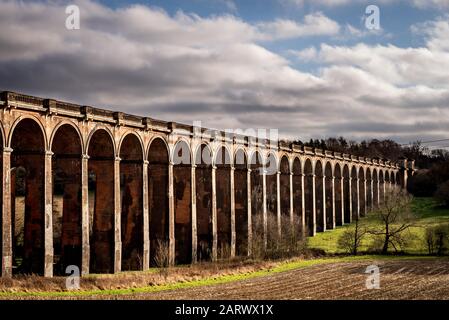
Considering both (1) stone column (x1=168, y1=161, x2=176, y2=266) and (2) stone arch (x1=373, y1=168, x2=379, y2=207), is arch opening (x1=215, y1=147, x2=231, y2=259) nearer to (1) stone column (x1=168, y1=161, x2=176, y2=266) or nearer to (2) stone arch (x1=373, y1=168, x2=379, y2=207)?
(1) stone column (x1=168, y1=161, x2=176, y2=266)

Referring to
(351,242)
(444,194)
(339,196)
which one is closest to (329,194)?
(339,196)

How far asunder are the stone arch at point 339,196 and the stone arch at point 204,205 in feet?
101

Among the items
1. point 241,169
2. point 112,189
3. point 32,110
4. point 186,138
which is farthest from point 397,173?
point 32,110

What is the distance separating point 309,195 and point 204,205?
21.0 m

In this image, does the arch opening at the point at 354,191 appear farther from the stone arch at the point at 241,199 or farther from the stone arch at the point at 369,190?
the stone arch at the point at 241,199

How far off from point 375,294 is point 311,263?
50.7 feet

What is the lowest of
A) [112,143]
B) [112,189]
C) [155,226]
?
[155,226]

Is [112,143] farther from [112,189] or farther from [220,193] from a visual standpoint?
[220,193]

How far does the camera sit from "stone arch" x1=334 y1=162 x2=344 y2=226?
72.8m

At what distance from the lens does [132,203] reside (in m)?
38.9

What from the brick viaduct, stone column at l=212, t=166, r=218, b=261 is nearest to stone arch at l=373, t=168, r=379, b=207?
the brick viaduct

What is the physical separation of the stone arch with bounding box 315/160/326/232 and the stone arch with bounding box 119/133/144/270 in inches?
1252

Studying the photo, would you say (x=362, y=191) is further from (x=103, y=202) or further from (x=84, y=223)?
(x=84, y=223)

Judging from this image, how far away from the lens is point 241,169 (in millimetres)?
50219
